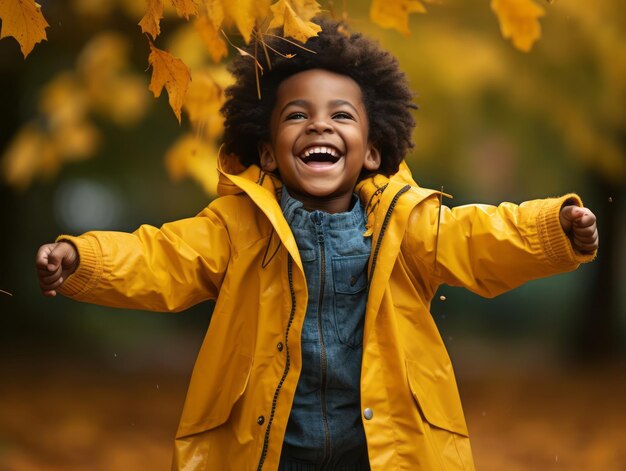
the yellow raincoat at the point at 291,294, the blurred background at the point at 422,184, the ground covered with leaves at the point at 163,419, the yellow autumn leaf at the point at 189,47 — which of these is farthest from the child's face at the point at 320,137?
the ground covered with leaves at the point at 163,419

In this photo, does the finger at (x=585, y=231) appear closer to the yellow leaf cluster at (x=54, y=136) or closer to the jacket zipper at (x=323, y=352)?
the jacket zipper at (x=323, y=352)

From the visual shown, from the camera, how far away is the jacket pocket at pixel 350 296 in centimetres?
264

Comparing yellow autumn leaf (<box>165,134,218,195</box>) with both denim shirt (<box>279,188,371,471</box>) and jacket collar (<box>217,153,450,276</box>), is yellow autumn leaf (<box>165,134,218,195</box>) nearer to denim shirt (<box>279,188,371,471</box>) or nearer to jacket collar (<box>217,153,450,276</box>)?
jacket collar (<box>217,153,450,276</box>)

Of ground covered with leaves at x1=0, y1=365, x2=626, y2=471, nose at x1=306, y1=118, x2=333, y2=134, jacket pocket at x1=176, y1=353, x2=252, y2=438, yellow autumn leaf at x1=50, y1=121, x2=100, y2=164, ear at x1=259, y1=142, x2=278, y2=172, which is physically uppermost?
yellow autumn leaf at x1=50, y1=121, x2=100, y2=164

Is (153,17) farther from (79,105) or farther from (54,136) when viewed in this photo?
(54,136)

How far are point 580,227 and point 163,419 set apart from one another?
3329mm

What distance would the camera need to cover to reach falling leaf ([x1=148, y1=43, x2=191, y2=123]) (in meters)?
2.46

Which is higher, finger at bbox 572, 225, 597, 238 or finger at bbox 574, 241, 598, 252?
finger at bbox 572, 225, 597, 238

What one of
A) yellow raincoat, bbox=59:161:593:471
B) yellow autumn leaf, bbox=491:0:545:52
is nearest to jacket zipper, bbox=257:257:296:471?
yellow raincoat, bbox=59:161:593:471

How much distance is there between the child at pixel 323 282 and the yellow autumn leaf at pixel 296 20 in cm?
14

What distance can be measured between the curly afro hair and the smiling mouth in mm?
199

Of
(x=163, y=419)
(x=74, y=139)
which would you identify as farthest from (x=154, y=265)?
(x=163, y=419)

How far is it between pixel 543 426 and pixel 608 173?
146cm

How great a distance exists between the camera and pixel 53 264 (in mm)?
2336
